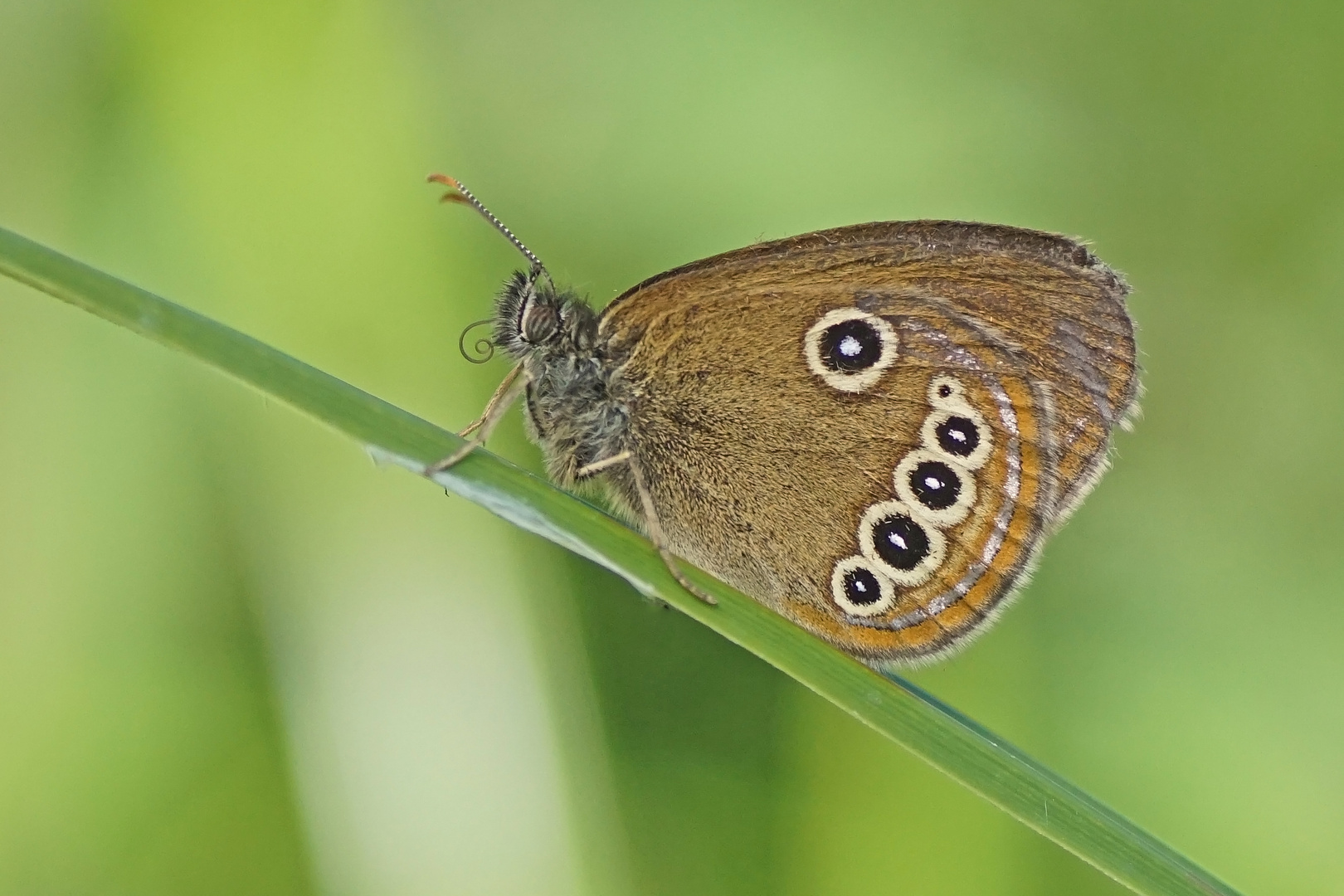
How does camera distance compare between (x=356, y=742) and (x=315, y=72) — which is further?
(x=315, y=72)

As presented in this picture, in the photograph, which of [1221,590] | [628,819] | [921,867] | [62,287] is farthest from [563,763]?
[1221,590]

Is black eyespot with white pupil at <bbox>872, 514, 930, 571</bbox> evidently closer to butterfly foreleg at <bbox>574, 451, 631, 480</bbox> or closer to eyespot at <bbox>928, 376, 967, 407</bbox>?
eyespot at <bbox>928, 376, 967, 407</bbox>

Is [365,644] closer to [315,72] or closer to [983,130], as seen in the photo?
[315,72]

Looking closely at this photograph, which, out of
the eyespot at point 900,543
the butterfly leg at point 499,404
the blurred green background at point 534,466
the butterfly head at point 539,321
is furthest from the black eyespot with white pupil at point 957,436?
the butterfly leg at point 499,404

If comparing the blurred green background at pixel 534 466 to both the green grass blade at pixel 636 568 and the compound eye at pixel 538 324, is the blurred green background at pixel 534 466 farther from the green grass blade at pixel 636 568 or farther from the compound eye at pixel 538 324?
the green grass blade at pixel 636 568

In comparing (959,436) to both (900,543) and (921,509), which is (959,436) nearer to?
(921,509)

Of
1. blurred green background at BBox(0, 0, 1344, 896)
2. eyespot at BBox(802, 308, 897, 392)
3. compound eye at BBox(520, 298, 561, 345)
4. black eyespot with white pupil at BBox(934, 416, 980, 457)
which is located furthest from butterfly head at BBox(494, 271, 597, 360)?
black eyespot with white pupil at BBox(934, 416, 980, 457)

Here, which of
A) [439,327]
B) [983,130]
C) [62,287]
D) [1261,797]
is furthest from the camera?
[983,130]
